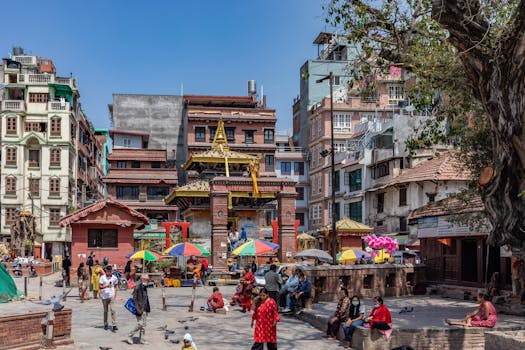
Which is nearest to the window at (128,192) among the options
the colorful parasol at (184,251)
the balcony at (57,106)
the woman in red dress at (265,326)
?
the balcony at (57,106)

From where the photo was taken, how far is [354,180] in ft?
193

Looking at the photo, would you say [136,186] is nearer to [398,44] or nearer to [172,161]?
[172,161]

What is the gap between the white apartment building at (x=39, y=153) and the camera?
61.5 meters

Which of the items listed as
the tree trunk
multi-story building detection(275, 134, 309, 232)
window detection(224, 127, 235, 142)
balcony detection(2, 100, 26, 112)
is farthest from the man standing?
multi-story building detection(275, 134, 309, 232)

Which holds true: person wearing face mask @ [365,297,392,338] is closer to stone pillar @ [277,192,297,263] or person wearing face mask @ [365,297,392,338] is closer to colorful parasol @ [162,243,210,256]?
colorful parasol @ [162,243,210,256]

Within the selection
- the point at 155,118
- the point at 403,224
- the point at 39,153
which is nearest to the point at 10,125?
the point at 39,153

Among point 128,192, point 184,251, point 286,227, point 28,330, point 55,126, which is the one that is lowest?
point 28,330

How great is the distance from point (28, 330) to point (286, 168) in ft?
196

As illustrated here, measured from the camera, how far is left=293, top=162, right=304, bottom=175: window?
241 feet

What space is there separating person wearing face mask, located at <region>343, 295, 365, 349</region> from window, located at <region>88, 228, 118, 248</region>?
2253 cm

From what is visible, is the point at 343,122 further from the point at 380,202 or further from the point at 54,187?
the point at 54,187

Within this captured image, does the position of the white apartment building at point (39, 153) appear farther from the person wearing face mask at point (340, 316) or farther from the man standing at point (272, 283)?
the person wearing face mask at point (340, 316)

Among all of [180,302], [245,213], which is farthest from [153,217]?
[180,302]

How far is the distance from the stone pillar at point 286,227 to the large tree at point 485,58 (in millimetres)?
17901
